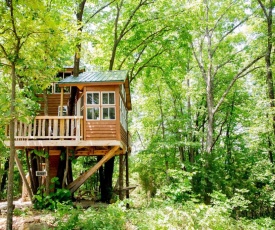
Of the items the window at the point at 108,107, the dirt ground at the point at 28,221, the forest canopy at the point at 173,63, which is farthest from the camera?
the window at the point at 108,107

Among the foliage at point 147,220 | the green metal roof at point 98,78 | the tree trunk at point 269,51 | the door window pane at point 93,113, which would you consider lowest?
the foliage at point 147,220

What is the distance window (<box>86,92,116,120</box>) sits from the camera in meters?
10.9

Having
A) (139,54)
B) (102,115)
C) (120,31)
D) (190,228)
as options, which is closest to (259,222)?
(190,228)

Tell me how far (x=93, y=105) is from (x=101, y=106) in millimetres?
312

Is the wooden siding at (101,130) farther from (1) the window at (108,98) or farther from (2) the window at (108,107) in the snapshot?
(1) the window at (108,98)

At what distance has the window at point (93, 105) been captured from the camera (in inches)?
429

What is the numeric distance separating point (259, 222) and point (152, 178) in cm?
903

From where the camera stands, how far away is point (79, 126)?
1034 cm

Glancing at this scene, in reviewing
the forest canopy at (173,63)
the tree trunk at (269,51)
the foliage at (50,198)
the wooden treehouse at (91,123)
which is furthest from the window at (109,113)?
the tree trunk at (269,51)

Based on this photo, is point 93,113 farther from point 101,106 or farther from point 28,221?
point 28,221

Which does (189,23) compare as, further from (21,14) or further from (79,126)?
(21,14)

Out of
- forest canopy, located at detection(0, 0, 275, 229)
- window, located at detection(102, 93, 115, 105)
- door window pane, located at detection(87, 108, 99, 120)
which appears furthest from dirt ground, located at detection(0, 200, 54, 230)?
window, located at detection(102, 93, 115, 105)

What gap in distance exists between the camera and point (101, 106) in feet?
36.1

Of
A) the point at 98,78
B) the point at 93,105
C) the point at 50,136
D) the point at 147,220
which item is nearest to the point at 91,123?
the point at 93,105
